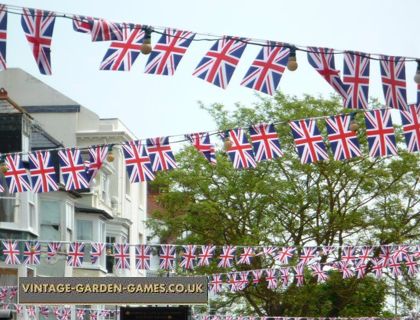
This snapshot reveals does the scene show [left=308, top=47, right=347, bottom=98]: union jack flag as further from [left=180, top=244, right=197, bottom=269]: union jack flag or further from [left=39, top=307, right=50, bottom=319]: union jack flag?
[left=39, top=307, right=50, bottom=319]: union jack flag

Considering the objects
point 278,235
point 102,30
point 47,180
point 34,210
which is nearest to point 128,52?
point 102,30

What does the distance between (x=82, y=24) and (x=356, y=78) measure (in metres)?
4.98

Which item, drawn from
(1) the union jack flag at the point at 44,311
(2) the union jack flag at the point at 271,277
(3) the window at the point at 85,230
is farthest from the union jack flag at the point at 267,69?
(3) the window at the point at 85,230

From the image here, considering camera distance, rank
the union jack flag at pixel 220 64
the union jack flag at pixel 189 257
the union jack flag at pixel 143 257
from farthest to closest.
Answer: the union jack flag at pixel 189 257 < the union jack flag at pixel 143 257 < the union jack flag at pixel 220 64

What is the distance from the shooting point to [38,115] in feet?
227

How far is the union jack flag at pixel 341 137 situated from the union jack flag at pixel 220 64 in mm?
6688

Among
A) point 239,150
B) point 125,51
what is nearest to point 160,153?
point 239,150

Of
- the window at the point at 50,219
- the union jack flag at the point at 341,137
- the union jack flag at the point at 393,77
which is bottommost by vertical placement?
the union jack flag at the point at 393,77

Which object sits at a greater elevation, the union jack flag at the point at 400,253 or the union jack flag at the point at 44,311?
the union jack flag at the point at 400,253

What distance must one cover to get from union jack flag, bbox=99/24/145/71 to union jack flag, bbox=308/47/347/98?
2731mm

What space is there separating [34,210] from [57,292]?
16.4 m

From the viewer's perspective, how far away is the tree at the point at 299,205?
55.6m

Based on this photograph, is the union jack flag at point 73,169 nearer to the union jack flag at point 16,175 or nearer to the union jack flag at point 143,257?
the union jack flag at point 16,175

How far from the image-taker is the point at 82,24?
20.4 meters
